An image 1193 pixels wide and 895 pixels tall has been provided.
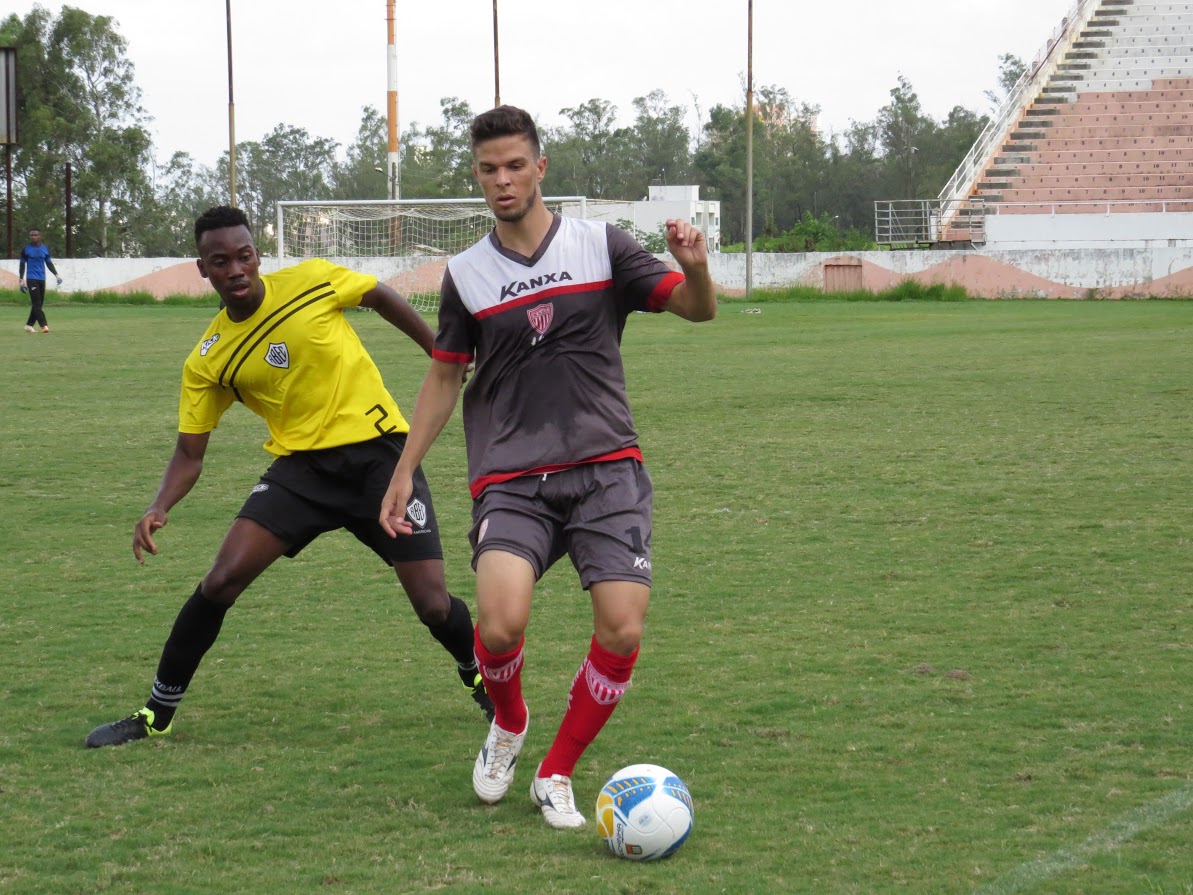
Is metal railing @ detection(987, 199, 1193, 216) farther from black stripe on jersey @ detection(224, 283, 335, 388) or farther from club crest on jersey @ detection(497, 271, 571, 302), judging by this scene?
club crest on jersey @ detection(497, 271, 571, 302)

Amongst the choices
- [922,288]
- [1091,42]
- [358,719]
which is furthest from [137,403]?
[1091,42]

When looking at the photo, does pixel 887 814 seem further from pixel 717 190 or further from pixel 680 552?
pixel 717 190

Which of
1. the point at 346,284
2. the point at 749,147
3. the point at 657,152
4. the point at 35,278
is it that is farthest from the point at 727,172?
the point at 346,284

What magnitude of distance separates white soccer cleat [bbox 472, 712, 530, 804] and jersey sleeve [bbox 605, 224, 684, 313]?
131cm

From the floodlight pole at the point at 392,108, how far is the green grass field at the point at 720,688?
3306 centimetres

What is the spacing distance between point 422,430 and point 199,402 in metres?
1.15

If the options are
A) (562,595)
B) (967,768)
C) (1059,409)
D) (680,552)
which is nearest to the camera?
(967,768)

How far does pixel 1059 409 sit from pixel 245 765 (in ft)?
34.4

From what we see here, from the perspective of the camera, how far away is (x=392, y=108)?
45.1m

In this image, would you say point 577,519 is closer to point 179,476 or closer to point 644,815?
point 644,815

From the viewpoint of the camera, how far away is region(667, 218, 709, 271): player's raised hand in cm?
404

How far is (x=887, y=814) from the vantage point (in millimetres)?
4133

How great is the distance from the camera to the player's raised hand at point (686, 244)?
404 cm

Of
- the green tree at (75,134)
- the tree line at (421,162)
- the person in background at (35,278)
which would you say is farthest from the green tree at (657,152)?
the person in background at (35,278)
